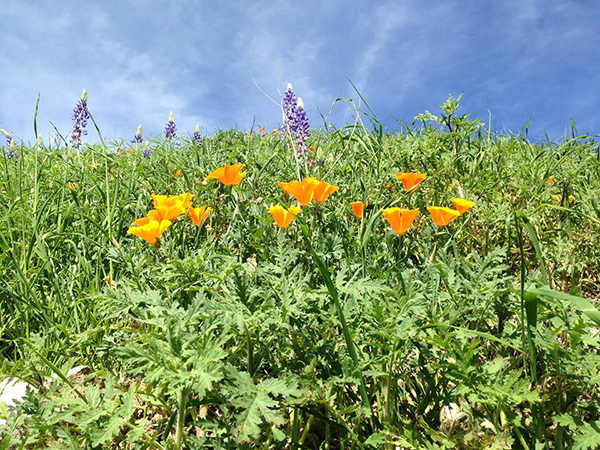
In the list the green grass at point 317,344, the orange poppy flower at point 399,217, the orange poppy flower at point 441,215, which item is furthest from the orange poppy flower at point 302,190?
the orange poppy flower at point 441,215

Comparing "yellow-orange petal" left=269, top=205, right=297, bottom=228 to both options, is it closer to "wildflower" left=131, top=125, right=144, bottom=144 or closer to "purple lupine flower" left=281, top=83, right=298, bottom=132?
"purple lupine flower" left=281, top=83, right=298, bottom=132

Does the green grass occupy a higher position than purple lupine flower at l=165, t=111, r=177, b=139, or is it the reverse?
purple lupine flower at l=165, t=111, r=177, b=139

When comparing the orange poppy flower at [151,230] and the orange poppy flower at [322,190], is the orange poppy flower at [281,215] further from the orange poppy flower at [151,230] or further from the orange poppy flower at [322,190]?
the orange poppy flower at [151,230]

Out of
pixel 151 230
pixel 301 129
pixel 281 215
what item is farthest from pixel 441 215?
pixel 301 129

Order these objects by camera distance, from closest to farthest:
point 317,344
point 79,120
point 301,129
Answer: point 317,344 → point 301,129 → point 79,120

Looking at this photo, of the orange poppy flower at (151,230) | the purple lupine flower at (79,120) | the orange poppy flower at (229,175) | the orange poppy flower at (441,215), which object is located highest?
the purple lupine flower at (79,120)

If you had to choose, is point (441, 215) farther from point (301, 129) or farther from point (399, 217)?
point (301, 129)

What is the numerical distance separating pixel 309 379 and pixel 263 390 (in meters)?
0.20

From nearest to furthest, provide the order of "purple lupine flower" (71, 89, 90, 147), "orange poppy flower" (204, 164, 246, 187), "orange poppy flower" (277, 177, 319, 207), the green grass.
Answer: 1. the green grass
2. "orange poppy flower" (277, 177, 319, 207)
3. "orange poppy flower" (204, 164, 246, 187)
4. "purple lupine flower" (71, 89, 90, 147)

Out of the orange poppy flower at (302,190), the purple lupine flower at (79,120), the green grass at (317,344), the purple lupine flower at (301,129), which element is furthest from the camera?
the purple lupine flower at (79,120)

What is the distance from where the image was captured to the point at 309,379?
123 cm

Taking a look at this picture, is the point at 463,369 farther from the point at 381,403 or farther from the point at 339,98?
the point at 339,98

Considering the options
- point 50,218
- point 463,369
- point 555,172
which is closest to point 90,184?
point 50,218

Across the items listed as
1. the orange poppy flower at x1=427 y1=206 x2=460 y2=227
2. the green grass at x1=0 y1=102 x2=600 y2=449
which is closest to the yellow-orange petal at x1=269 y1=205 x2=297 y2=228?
the green grass at x1=0 y1=102 x2=600 y2=449
